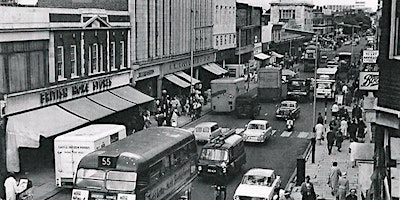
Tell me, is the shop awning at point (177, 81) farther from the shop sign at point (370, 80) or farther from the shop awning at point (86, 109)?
the shop sign at point (370, 80)

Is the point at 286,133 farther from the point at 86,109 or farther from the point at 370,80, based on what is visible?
the point at 370,80

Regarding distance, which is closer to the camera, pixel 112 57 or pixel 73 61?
pixel 73 61

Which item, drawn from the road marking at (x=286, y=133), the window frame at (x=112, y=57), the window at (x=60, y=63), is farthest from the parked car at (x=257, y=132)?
the window at (x=60, y=63)

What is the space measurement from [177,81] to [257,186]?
27.9 meters

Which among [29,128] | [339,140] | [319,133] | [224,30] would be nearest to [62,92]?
[29,128]

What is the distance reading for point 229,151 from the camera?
1059 inches

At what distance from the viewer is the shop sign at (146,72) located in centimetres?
4400

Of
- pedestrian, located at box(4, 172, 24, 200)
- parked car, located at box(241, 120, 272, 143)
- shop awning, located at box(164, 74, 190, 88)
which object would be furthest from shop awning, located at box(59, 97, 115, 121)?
shop awning, located at box(164, 74, 190, 88)

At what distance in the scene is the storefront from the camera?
27484mm

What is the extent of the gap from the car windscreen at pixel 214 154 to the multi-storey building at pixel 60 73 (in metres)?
7.07

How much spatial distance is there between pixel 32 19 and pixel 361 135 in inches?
736

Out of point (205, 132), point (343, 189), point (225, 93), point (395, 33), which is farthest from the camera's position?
point (225, 93)

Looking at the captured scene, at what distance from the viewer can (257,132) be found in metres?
35.8

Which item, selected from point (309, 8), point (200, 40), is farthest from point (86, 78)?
point (309, 8)
